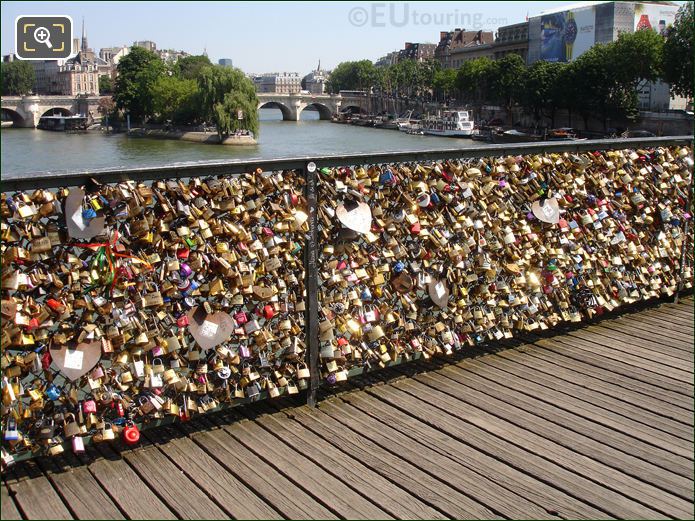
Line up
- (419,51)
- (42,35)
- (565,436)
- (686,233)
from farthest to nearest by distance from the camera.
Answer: (419,51), (686,233), (565,436), (42,35)

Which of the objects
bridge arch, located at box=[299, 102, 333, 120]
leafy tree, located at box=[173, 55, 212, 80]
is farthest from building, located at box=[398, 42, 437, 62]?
leafy tree, located at box=[173, 55, 212, 80]

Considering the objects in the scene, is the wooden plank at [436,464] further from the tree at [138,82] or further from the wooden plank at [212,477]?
the tree at [138,82]

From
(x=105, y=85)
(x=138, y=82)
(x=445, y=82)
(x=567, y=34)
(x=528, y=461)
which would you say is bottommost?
(x=528, y=461)

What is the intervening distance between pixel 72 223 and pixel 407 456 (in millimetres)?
1652

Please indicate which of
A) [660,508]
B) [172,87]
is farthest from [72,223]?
[172,87]

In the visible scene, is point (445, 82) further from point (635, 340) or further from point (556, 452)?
point (556, 452)

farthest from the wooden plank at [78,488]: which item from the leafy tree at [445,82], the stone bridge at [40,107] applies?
the leafy tree at [445,82]

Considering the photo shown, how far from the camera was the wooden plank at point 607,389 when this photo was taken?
409 cm

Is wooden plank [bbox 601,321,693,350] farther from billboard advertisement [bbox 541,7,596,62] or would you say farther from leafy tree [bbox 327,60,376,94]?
leafy tree [bbox 327,60,376,94]

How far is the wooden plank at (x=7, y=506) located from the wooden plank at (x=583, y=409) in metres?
2.50

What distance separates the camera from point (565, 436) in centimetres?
380

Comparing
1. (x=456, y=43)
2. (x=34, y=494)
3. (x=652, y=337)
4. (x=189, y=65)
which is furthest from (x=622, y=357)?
(x=456, y=43)

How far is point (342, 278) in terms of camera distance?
4.05 m

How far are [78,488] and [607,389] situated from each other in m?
2.69
